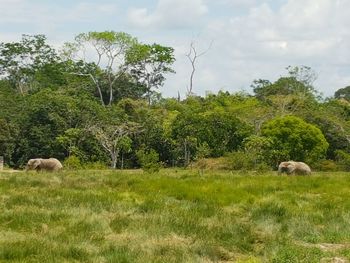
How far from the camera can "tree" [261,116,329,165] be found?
38.8 meters

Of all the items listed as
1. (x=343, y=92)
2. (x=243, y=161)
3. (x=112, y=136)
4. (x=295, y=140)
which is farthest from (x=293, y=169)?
(x=343, y=92)

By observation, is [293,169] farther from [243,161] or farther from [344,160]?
[344,160]

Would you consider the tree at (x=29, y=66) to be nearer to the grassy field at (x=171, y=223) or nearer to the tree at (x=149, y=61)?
the tree at (x=149, y=61)

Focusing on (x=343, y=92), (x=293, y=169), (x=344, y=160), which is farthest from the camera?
(x=343, y=92)

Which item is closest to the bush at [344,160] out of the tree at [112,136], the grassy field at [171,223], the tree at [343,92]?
the tree at [112,136]

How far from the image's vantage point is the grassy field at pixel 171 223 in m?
8.18

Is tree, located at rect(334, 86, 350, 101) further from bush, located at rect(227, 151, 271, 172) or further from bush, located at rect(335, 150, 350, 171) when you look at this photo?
bush, located at rect(227, 151, 271, 172)

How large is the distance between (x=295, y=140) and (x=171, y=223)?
2968 centimetres

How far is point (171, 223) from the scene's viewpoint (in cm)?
1052

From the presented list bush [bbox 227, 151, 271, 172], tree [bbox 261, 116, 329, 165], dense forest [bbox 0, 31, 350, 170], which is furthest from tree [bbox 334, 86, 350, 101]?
bush [bbox 227, 151, 271, 172]

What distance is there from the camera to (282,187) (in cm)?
1745

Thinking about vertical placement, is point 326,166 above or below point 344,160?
below

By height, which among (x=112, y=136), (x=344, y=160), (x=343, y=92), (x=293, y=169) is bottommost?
(x=344, y=160)

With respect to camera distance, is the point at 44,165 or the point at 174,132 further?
the point at 174,132
